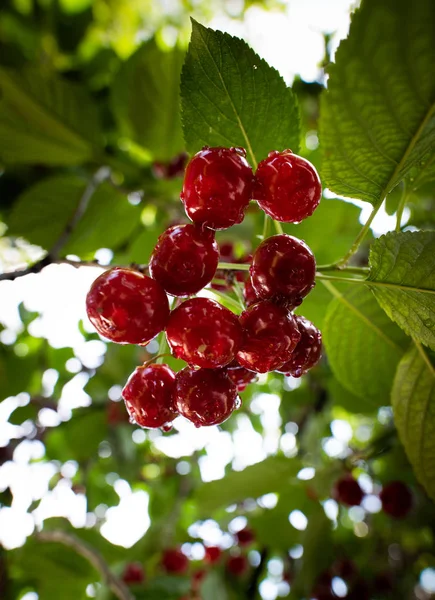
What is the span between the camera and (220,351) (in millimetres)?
840

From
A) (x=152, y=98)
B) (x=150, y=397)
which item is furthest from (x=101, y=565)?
(x=152, y=98)

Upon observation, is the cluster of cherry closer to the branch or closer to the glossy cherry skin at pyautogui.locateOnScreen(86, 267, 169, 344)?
the glossy cherry skin at pyautogui.locateOnScreen(86, 267, 169, 344)

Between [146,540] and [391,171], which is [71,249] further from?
[146,540]

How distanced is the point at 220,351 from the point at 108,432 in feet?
9.60

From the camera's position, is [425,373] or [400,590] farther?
[400,590]

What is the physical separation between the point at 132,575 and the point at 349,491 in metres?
1.63

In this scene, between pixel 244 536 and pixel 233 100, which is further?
pixel 244 536

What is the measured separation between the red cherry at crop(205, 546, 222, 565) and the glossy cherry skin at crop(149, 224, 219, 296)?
3339 millimetres

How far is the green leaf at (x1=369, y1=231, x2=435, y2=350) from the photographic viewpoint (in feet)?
2.91

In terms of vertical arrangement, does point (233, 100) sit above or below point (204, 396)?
above

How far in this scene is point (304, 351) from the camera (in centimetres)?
100

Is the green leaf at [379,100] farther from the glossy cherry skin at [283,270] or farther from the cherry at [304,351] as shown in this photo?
the cherry at [304,351]

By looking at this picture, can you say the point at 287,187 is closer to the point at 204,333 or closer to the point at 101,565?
the point at 204,333

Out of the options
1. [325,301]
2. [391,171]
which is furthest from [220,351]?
[325,301]
